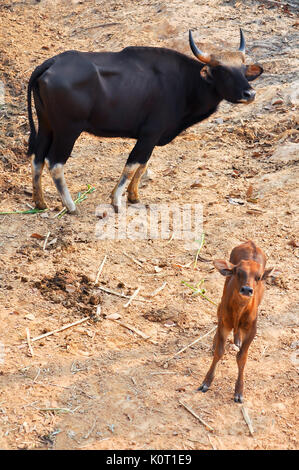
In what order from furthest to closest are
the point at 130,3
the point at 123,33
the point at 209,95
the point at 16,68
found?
the point at 130,3 → the point at 123,33 → the point at 16,68 → the point at 209,95

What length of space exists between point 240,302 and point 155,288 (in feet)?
6.26

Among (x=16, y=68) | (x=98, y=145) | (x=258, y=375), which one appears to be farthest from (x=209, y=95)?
(x=16, y=68)

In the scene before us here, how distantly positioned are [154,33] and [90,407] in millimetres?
8932

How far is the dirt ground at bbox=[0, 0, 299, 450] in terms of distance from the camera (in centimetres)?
461

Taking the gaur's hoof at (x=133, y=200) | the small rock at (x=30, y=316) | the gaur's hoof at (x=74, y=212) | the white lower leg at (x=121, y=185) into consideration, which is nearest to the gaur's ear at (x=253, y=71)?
the white lower leg at (x=121, y=185)

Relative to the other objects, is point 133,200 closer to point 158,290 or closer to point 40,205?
point 40,205

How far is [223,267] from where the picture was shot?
459 cm

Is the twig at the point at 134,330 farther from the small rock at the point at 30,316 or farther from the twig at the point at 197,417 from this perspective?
the twig at the point at 197,417

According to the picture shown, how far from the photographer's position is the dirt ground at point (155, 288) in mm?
4605

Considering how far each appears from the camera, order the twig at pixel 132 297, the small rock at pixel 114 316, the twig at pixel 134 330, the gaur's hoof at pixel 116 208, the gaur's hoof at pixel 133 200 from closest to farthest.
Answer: the twig at pixel 134 330 → the small rock at pixel 114 316 → the twig at pixel 132 297 → the gaur's hoof at pixel 116 208 → the gaur's hoof at pixel 133 200

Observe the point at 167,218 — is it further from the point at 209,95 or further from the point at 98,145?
the point at 98,145

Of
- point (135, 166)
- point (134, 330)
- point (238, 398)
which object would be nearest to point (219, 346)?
point (238, 398)

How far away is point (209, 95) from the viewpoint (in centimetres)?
751

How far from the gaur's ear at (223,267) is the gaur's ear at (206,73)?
11.2 ft
